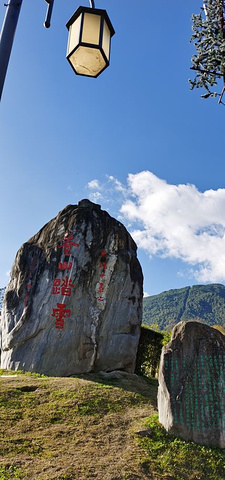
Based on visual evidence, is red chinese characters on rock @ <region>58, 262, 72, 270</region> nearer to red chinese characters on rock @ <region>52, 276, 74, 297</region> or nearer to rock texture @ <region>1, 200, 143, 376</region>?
rock texture @ <region>1, 200, 143, 376</region>

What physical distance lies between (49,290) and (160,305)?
95774mm

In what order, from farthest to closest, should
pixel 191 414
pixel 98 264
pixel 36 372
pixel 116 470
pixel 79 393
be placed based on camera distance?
pixel 98 264
pixel 36 372
pixel 79 393
pixel 191 414
pixel 116 470

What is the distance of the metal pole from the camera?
2893 millimetres

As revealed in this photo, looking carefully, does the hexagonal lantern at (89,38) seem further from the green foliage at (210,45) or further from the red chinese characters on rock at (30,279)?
the red chinese characters on rock at (30,279)

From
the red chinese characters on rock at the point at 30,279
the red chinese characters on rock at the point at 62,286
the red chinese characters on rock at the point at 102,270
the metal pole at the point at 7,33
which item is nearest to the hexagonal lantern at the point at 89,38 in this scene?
the metal pole at the point at 7,33

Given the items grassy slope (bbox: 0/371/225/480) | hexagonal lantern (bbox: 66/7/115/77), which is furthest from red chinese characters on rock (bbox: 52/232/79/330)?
hexagonal lantern (bbox: 66/7/115/77)

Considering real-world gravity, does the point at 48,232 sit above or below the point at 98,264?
above

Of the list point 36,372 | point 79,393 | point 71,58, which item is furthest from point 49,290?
point 71,58

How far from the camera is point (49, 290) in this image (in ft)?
32.6

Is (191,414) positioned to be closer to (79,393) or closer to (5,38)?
(79,393)

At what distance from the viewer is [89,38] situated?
3.16 m

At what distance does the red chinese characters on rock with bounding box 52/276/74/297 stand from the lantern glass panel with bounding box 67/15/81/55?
23.6 ft

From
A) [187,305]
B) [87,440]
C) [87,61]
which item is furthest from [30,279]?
[187,305]

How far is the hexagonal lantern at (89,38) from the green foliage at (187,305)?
83.9 m
